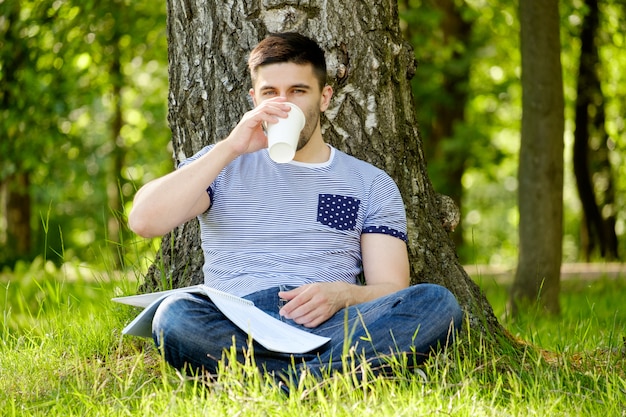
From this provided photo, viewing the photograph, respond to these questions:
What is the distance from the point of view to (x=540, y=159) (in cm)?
667

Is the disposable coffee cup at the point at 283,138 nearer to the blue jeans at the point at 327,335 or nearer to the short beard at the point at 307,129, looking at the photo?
the short beard at the point at 307,129

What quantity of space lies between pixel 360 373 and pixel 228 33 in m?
1.85

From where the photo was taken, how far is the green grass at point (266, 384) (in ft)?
8.74

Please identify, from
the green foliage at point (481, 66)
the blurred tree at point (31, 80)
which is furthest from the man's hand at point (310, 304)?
the blurred tree at point (31, 80)

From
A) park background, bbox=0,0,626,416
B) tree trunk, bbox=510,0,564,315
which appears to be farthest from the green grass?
tree trunk, bbox=510,0,564,315

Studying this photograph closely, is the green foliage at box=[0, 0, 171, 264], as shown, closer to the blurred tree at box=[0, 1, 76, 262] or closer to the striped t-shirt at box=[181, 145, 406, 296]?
the blurred tree at box=[0, 1, 76, 262]

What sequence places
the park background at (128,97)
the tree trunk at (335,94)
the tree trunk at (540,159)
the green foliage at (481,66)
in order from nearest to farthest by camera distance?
the tree trunk at (335,94)
the tree trunk at (540,159)
the park background at (128,97)
the green foliage at (481,66)

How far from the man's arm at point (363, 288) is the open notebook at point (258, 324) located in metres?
0.10

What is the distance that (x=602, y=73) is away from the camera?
12.7 meters

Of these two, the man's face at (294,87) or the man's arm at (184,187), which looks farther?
the man's face at (294,87)

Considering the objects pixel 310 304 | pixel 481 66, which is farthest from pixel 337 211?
pixel 481 66

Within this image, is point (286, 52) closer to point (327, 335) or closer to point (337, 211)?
point (337, 211)

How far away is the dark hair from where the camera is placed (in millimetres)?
3541

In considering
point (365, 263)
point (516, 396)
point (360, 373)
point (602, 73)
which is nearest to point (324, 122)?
point (365, 263)
